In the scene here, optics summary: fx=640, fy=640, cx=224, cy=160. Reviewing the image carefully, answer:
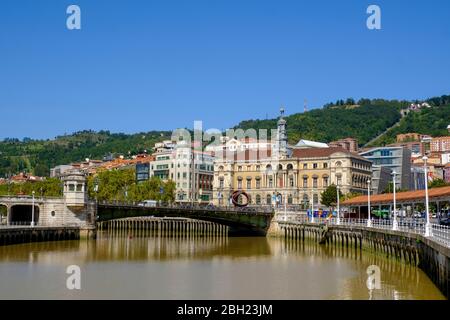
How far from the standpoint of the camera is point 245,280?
147 feet

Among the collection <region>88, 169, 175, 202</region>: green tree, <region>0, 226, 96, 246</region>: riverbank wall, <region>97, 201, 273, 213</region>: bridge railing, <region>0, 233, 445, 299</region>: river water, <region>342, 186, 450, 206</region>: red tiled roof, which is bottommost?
<region>0, 233, 445, 299</region>: river water

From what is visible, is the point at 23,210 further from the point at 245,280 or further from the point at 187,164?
the point at 187,164

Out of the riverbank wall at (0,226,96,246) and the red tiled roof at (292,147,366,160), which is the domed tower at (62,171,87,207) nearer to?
the riverbank wall at (0,226,96,246)

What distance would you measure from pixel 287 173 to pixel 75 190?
244 feet

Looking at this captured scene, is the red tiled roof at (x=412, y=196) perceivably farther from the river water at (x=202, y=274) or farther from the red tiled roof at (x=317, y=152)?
the red tiled roof at (x=317, y=152)

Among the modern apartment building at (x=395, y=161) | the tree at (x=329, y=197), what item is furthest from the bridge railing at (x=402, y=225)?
the modern apartment building at (x=395, y=161)

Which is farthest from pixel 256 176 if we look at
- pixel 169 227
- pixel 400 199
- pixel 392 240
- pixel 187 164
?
pixel 392 240

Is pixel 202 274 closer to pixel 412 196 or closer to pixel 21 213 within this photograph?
pixel 412 196

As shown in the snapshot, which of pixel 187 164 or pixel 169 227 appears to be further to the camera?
pixel 187 164

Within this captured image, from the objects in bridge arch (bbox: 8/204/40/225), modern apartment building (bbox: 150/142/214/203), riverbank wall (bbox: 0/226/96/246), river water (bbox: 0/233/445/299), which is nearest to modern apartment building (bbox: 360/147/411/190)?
modern apartment building (bbox: 150/142/214/203)

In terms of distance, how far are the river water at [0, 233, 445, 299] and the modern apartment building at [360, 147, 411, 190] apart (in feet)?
338

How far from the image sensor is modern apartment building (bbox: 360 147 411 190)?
171750 mm

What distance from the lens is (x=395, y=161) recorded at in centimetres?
17525
